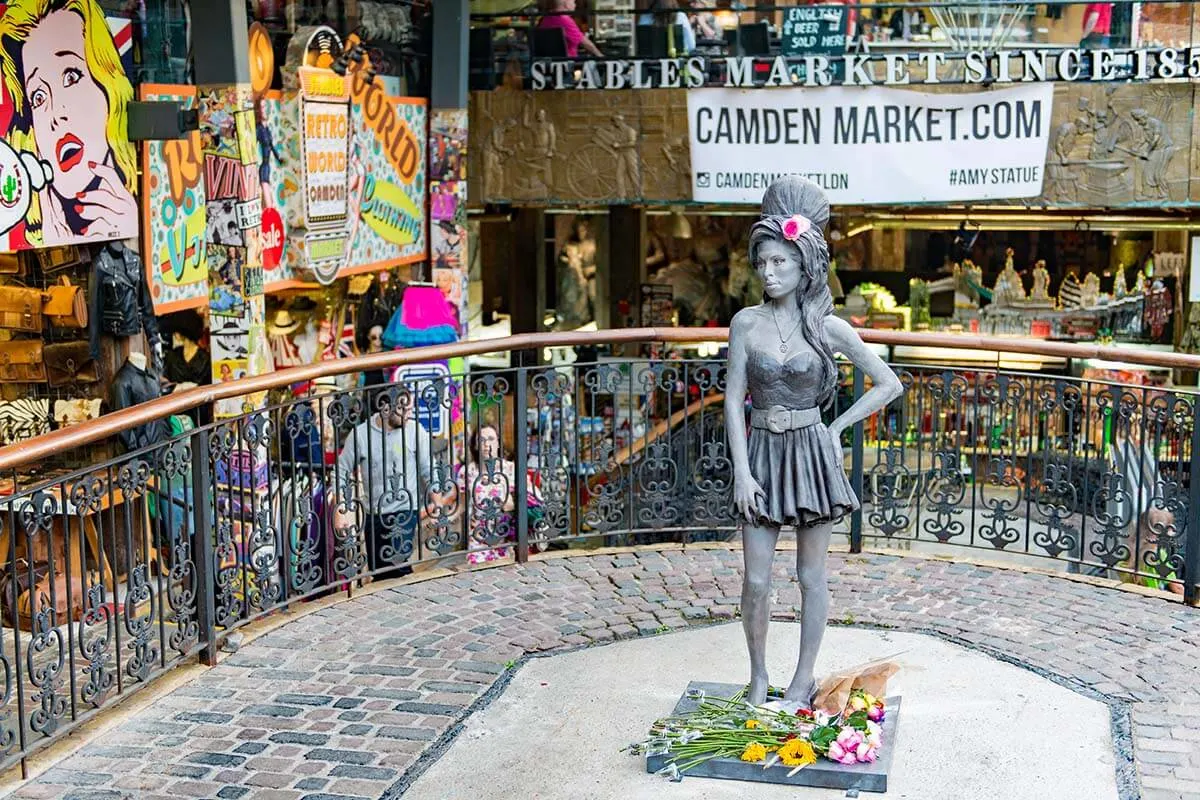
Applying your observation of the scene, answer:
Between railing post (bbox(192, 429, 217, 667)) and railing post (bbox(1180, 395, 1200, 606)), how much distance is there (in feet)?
15.8

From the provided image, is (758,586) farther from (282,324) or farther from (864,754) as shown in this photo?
(282,324)

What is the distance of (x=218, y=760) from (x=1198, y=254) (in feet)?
34.3

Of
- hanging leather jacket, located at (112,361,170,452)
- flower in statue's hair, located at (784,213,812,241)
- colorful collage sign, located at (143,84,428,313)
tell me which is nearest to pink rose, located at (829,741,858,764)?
flower in statue's hair, located at (784,213,812,241)

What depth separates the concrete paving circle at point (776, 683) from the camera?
5699 mm

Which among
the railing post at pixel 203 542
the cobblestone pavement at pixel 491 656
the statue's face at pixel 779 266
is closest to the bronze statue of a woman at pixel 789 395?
the statue's face at pixel 779 266

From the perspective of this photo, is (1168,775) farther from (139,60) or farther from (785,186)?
(139,60)

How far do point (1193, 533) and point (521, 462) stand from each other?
138 inches

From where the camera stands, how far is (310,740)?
620 centimetres

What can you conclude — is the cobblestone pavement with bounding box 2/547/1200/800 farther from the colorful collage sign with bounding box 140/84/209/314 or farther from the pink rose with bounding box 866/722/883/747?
the colorful collage sign with bounding box 140/84/209/314

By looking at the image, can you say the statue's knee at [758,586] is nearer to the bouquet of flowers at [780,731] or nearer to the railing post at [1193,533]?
the bouquet of flowers at [780,731]

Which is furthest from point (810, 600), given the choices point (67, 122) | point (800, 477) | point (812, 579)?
point (67, 122)

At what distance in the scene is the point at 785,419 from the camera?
600 centimetres

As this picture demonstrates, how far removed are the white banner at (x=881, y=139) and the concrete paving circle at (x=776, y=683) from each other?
626cm

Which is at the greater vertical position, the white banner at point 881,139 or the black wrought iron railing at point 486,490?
the white banner at point 881,139
